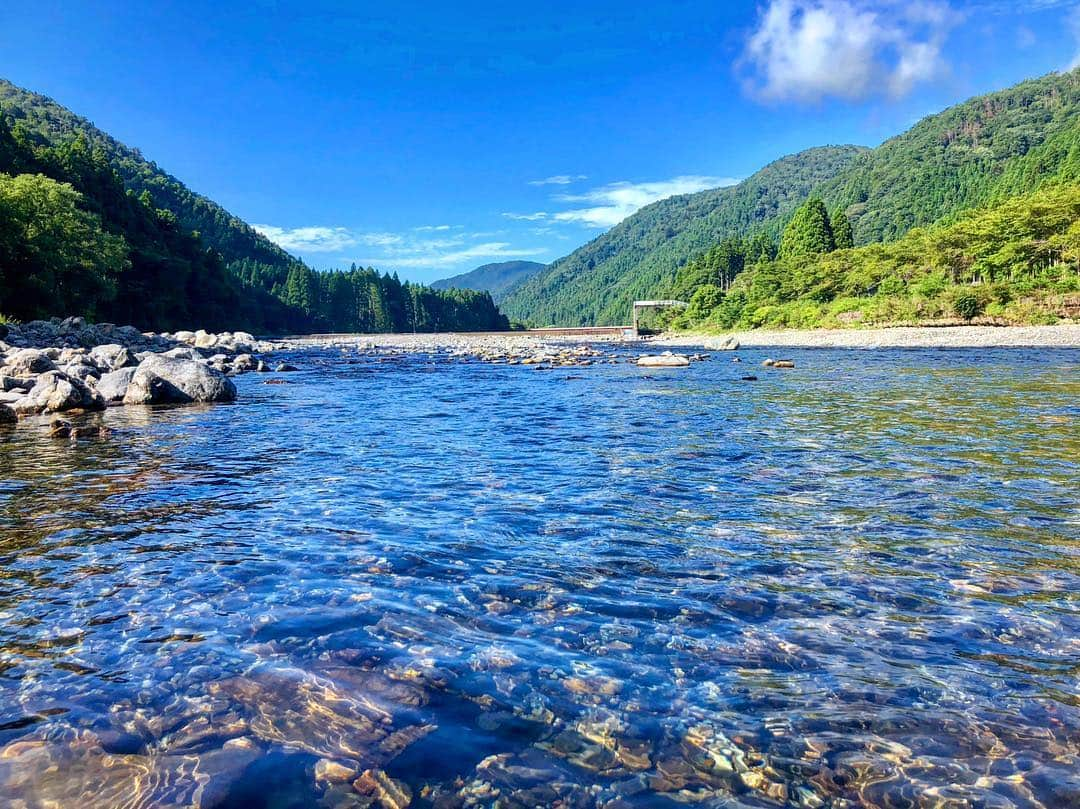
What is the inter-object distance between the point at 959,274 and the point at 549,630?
3292 inches

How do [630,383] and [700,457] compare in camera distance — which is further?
[630,383]

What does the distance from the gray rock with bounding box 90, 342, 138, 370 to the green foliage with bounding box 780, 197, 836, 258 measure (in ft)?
321

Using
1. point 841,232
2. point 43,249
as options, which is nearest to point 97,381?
point 43,249

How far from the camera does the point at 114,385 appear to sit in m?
18.4

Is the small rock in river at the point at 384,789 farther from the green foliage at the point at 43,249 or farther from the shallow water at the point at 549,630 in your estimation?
the green foliage at the point at 43,249

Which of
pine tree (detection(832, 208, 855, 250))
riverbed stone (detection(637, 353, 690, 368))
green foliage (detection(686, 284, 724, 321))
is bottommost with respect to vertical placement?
riverbed stone (detection(637, 353, 690, 368))

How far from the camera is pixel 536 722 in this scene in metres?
3.43

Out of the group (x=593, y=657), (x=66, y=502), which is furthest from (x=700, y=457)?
(x=66, y=502)

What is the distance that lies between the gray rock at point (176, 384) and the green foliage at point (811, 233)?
98321 millimetres

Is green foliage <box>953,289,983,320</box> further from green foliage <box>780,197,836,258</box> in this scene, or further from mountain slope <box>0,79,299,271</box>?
mountain slope <box>0,79,299,271</box>

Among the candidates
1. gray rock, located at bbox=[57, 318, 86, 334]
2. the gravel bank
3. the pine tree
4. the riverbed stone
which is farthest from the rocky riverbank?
the pine tree

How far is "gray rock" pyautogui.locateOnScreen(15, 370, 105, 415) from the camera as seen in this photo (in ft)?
51.7

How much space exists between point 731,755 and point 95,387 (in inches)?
834

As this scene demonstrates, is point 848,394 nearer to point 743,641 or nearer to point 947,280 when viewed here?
point 743,641
